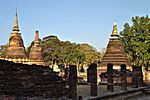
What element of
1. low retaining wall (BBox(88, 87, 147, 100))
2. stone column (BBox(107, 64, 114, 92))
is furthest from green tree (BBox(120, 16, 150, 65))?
stone column (BBox(107, 64, 114, 92))

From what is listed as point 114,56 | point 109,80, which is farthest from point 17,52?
point 109,80

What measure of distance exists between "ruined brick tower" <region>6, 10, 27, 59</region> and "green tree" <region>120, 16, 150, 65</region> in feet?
45.7

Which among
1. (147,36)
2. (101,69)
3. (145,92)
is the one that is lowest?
(145,92)

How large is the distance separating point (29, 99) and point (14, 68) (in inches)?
51.4

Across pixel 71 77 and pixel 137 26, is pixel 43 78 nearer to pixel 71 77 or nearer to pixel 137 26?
pixel 71 77

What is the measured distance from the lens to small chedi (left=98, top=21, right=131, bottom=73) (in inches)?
1180

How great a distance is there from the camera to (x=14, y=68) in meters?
11.1

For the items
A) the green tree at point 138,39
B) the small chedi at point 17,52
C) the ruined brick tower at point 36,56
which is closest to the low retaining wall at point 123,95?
the small chedi at point 17,52

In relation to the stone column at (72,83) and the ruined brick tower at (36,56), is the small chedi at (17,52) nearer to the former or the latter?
the ruined brick tower at (36,56)

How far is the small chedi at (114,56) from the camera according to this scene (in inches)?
1180

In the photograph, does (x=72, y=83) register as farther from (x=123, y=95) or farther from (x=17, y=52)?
(x=17, y=52)

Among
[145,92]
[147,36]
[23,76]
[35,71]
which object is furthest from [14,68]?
[147,36]

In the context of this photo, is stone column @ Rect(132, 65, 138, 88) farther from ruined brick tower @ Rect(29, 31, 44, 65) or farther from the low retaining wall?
ruined brick tower @ Rect(29, 31, 44, 65)

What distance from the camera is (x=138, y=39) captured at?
37.7 m
